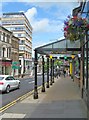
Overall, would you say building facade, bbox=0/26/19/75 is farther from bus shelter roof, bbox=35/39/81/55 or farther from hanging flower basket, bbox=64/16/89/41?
hanging flower basket, bbox=64/16/89/41

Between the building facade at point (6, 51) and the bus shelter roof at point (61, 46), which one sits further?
the building facade at point (6, 51)

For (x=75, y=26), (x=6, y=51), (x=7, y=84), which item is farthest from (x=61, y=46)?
(x=6, y=51)

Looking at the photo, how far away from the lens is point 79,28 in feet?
41.0

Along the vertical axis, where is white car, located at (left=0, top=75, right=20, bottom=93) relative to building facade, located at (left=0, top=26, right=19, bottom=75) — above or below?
below

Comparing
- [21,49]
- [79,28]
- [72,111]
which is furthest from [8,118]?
[21,49]

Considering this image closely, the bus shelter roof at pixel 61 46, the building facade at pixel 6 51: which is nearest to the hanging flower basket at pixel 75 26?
the bus shelter roof at pixel 61 46

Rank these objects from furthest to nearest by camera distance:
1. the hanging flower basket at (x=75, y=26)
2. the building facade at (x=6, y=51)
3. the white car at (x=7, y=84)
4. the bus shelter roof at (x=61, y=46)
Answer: the building facade at (x=6, y=51)
the white car at (x=7, y=84)
the bus shelter roof at (x=61, y=46)
the hanging flower basket at (x=75, y=26)

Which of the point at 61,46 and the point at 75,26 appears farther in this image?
the point at 61,46

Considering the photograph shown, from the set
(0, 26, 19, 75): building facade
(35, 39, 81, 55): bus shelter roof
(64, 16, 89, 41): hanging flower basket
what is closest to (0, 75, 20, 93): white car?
(35, 39, 81, 55): bus shelter roof

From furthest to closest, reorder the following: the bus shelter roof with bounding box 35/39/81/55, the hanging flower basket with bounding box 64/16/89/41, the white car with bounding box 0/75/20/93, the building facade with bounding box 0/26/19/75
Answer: the building facade with bounding box 0/26/19/75 → the white car with bounding box 0/75/20/93 → the bus shelter roof with bounding box 35/39/81/55 → the hanging flower basket with bounding box 64/16/89/41

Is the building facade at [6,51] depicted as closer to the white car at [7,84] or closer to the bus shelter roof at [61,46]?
the white car at [7,84]

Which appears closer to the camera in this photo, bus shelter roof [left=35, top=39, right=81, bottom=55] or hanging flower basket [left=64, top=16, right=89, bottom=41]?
hanging flower basket [left=64, top=16, right=89, bottom=41]

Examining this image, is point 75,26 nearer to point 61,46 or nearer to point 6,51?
point 61,46

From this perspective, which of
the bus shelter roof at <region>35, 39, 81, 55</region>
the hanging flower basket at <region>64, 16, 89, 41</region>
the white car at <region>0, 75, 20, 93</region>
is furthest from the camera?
the white car at <region>0, 75, 20, 93</region>
